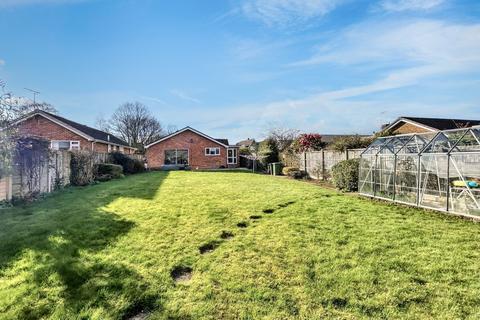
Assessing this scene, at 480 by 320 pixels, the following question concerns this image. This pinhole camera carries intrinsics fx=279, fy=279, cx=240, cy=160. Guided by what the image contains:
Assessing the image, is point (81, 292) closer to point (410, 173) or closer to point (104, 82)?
point (410, 173)

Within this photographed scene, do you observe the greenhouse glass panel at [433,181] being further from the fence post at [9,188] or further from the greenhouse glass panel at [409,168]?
the fence post at [9,188]

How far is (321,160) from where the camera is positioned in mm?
17875

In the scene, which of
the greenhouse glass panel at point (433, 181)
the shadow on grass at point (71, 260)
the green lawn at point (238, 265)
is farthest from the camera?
the greenhouse glass panel at point (433, 181)

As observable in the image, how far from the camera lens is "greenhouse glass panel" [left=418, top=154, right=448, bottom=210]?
8164 mm

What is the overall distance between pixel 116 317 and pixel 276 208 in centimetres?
587

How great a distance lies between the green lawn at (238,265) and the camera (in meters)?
3.59

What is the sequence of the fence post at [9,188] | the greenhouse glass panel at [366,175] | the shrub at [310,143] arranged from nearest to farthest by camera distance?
the fence post at [9,188] < the greenhouse glass panel at [366,175] < the shrub at [310,143]

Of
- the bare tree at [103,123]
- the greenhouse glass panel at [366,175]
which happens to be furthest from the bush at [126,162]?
the bare tree at [103,123]

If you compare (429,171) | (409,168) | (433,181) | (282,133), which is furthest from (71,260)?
(282,133)

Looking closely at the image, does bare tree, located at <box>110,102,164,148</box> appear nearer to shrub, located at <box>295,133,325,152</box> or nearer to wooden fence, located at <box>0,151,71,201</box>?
shrub, located at <box>295,133,325,152</box>

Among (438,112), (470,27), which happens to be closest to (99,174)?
(470,27)

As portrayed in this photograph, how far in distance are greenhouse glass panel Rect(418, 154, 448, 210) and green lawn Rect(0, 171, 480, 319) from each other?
0.73 meters

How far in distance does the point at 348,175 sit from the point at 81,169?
1337 cm

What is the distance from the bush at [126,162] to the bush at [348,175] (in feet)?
56.0
